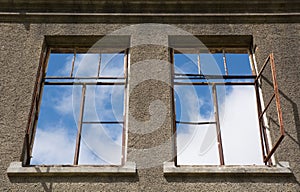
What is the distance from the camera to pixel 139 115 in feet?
23.8

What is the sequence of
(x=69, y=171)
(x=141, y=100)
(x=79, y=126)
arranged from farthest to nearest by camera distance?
(x=141, y=100) → (x=79, y=126) → (x=69, y=171)

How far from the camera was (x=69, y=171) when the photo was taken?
21.4ft

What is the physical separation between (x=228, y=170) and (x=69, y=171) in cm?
223

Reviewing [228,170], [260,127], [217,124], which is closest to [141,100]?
[217,124]

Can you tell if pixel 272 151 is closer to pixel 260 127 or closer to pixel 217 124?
pixel 260 127

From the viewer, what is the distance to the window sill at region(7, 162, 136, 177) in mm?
6520

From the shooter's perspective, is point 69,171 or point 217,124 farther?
point 217,124

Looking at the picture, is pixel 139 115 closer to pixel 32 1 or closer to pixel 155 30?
pixel 155 30

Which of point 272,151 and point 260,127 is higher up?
point 260,127

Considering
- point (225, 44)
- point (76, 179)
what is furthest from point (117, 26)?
point (76, 179)

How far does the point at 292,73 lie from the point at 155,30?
2490mm

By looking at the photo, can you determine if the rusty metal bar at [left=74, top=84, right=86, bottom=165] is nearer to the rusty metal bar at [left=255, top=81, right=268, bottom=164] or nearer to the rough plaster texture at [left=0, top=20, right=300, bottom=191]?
the rough plaster texture at [left=0, top=20, right=300, bottom=191]

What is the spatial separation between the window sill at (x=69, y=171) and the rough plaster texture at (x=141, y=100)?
7 cm

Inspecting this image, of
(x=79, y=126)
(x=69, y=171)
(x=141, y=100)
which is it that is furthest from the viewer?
(x=141, y=100)
